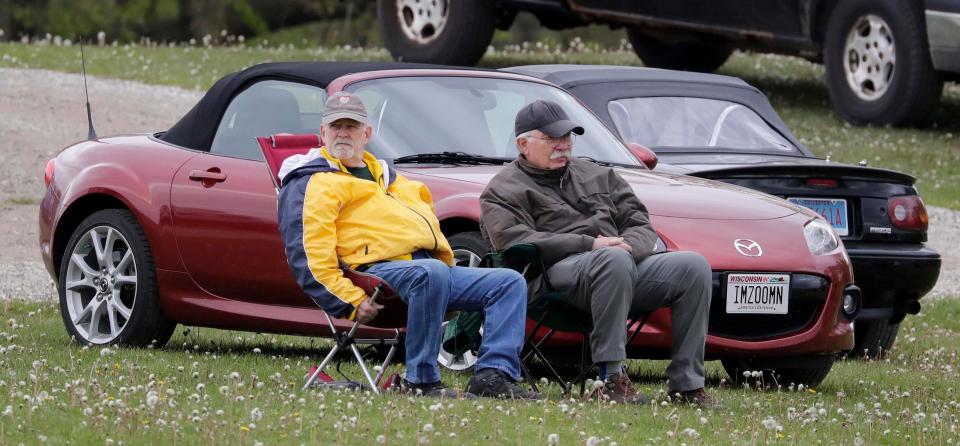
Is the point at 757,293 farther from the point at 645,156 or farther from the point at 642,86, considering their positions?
the point at 642,86

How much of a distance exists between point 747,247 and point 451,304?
55.6 inches

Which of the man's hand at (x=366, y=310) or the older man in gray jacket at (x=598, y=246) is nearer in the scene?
the man's hand at (x=366, y=310)

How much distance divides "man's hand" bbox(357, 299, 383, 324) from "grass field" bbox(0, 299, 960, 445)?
0.93 feet

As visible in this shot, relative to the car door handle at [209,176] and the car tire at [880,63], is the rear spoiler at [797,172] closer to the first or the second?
the car door handle at [209,176]

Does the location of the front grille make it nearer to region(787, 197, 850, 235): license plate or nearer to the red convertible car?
the red convertible car

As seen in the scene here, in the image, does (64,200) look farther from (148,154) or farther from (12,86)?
(12,86)

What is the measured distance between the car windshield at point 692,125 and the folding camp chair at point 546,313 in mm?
3155

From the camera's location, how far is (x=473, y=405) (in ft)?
21.8

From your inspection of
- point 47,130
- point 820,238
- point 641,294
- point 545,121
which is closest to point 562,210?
point 545,121

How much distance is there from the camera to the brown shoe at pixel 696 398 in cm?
725

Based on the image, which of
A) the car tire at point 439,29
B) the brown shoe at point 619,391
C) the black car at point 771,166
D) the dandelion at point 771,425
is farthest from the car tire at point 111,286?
the car tire at point 439,29

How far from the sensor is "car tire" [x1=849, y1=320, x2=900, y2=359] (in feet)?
32.8

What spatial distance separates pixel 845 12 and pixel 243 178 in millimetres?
10487

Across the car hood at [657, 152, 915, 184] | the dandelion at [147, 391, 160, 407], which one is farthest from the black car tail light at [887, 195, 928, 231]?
the dandelion at [147, 391, 160, 407]
